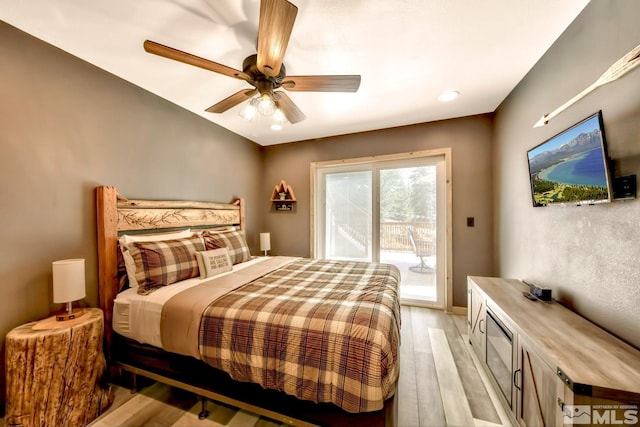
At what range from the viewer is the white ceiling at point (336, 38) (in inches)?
55.8

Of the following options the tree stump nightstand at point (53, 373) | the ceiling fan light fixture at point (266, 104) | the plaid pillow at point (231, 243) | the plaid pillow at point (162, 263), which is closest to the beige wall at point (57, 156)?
the tree stump nightstand at point (53, 373)

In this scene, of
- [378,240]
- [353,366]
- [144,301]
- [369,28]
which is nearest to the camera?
[353,366]

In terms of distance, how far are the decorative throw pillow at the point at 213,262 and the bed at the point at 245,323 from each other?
0.01 meters

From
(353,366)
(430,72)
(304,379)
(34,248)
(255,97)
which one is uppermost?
(430,72)

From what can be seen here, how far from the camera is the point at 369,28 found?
1.58m

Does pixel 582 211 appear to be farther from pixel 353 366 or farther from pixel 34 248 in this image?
pixel 34 248

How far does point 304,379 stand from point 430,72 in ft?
8.55

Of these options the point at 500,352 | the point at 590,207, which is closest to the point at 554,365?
the point at 500,352

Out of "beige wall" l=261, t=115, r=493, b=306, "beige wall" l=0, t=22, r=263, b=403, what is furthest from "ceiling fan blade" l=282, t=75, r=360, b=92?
"beige wall" l=261, t=115, r=493, b=306

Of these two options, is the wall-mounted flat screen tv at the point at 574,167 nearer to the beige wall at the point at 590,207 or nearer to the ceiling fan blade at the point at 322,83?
the beige wall at the point at 590,207

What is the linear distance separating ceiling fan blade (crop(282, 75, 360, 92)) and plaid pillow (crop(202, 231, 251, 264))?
5.92 feet

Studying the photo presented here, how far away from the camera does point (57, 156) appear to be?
68.8 inches

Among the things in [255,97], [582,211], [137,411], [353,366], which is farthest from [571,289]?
[137,411]

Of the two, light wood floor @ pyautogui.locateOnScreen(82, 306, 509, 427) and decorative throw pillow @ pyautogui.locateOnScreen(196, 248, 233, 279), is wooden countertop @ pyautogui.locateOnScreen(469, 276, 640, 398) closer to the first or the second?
light wood floor @ pyautogui.locateOnScreen(82, 306, 509, 427)
